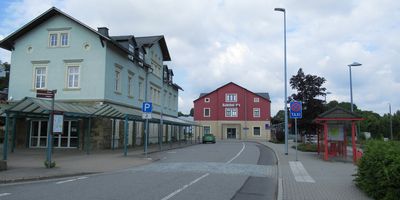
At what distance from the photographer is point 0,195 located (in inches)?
363

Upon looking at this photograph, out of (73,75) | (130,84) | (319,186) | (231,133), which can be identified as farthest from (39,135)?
(231,133)

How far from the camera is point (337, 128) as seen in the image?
22.0 metres

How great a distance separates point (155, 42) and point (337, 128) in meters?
26.7

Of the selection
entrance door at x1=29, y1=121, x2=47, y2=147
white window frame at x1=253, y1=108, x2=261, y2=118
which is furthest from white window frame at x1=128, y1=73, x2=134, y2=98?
white window frame at x1=253, y1=108, x2=261, y2=118

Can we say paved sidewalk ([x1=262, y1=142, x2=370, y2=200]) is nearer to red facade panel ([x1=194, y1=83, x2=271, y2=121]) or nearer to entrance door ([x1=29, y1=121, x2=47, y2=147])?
entrance door ([x1=29, y1=121, x2=47, y2=147])

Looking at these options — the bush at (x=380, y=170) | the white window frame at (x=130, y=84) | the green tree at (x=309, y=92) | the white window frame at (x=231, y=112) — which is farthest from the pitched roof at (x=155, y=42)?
the bush at (x=380, y=170)

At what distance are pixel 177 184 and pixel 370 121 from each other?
71.6 metres

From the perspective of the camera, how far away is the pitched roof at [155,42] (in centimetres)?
4184

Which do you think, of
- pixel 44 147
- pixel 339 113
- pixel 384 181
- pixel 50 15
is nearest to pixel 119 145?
pixel 44 147

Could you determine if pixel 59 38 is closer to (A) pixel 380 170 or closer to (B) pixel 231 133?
(A) pixel 380 170

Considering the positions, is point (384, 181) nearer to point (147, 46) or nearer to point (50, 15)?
point (50, 15)

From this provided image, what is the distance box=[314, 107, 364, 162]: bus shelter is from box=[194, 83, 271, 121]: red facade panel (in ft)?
175

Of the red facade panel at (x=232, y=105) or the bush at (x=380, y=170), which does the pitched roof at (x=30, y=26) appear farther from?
the red facade panel at (x=232, y=105)

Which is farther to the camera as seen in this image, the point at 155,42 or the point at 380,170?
the point at 155,42
